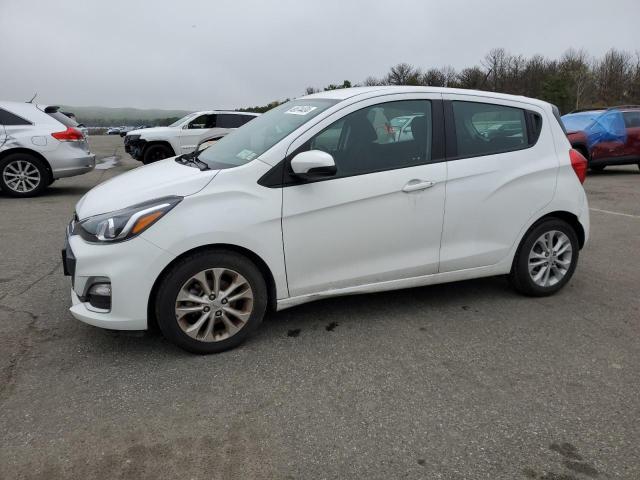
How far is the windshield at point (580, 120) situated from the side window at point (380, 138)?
33.4 feet

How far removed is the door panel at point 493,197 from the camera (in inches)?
150

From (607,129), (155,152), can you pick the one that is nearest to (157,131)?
(155,152)

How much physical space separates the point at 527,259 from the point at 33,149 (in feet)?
27.5

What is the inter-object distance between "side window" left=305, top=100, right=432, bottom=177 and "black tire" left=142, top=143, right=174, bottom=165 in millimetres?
11636

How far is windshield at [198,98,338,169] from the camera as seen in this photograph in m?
3.55

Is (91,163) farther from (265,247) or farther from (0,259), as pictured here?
(265,247)

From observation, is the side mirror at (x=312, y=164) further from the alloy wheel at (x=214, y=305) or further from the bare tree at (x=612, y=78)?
the bare tree at (x=612, y=78)

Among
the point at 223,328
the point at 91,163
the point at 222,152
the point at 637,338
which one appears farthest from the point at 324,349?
the point at 91,163

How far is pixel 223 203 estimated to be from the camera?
3.18 meters

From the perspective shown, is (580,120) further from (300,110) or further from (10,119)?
(10,119)

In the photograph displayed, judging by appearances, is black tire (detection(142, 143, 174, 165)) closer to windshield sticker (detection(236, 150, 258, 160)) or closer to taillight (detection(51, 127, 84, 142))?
taillight (detection(51, 127, 84, 142))

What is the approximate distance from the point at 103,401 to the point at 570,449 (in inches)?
92.0

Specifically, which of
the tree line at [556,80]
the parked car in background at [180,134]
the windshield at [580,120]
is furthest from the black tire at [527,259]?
the tree line at [556,80]

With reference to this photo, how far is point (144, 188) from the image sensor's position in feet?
10.9
